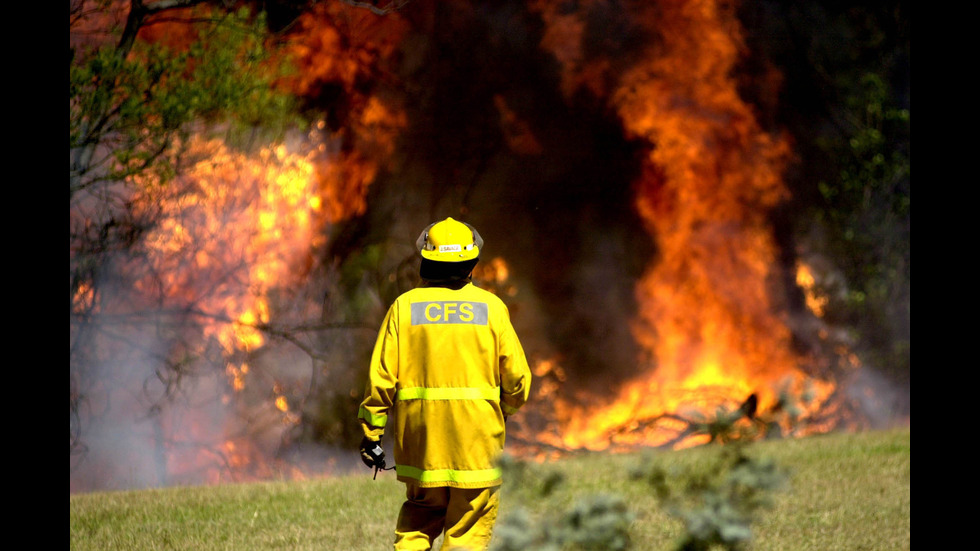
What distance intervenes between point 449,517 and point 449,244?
1.35 m

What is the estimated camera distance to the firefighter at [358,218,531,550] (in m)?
4.70

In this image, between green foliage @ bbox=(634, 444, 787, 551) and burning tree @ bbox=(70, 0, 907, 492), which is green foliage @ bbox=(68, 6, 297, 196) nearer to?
burning tree @ bbox=(70, 0, 907, 492)

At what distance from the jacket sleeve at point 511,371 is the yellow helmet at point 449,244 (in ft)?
1.27

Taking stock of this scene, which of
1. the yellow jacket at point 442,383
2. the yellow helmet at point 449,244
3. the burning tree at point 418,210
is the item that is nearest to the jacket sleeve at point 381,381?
the yellow jacket at point 442,383

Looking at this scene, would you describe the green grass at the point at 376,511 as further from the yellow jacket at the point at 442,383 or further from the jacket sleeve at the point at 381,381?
the jacket sleeve at the point at 381,381

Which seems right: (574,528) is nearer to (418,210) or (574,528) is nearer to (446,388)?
(446,388)

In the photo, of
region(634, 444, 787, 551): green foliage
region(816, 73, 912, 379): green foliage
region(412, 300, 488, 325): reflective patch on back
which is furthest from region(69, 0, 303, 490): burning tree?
region(634, 444, 787, 551): green foliage

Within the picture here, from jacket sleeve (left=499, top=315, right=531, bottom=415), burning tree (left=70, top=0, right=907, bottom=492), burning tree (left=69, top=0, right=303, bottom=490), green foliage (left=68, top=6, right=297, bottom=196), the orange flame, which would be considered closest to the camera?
jacket sleeve (left=499, top=315, right=531, bottom=415)

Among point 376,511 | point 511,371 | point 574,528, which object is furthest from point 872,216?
point 574,528

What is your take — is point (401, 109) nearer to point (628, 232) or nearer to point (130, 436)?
point (628, 232)

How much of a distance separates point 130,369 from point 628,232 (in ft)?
→ 18.3

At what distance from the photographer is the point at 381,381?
4.68 metres

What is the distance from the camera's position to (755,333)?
1154cm

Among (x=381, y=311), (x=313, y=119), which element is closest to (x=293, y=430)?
(x=381, y=311)
